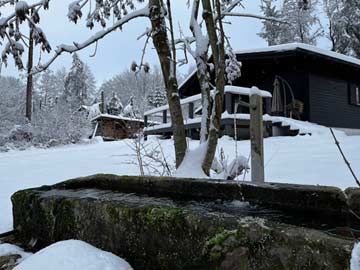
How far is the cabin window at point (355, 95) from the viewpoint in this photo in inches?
541

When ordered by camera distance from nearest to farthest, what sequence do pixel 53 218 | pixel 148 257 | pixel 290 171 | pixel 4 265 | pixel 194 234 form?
1. pixel 194 234
2. pixel 148 257
3. pixel 4 265
4. pixel 53 218
5. pixel 290 171

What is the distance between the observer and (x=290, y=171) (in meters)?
4.48

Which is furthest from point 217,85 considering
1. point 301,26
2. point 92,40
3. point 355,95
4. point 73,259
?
point 301,26

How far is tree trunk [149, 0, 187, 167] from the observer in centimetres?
371

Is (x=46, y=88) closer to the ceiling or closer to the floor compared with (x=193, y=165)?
closer to the ceiling

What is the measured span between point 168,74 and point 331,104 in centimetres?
1073

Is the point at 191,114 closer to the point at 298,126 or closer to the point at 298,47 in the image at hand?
the point at 298,126

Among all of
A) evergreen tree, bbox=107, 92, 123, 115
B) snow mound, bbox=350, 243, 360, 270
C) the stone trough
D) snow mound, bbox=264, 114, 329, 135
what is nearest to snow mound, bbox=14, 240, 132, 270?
the stone trough

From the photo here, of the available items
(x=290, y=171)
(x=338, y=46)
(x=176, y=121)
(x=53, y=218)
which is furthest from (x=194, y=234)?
(x=338, y=46)

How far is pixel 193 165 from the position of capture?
11.5 feet

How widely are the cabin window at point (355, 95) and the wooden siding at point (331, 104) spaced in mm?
Answer: 220

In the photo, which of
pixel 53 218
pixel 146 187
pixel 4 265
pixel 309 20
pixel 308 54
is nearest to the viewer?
pixel 4 265

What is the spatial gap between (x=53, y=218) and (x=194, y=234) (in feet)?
3.99

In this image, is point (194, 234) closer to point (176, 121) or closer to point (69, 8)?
point (176, 121)
